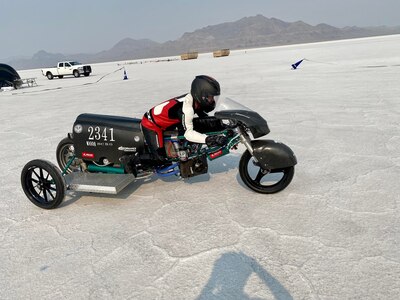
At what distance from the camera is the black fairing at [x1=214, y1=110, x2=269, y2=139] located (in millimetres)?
3646

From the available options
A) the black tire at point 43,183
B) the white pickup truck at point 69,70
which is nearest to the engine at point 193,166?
the black tire at point 43,183

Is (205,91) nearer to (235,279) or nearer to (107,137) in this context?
(107,137)

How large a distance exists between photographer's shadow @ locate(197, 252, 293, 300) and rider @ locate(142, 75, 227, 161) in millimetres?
1457

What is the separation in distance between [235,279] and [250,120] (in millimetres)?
1804

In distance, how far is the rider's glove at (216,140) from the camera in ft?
12.3

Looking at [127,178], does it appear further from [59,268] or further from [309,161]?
[309,161]

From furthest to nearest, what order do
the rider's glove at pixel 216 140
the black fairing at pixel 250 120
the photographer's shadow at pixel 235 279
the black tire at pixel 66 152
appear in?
the black tire at pixel 66 152 < the rider's glove at pixel 216 140 < the black fairing at pixel 250 120 < the photographer's shadow at pixel 235 279

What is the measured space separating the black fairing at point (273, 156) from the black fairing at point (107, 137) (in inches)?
61.9

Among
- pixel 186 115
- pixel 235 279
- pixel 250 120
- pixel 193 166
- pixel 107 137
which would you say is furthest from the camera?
pixel 107 137

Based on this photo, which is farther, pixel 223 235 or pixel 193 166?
pixel 193 166

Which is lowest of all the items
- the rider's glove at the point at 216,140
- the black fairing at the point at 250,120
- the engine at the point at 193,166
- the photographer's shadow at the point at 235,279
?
the photographer's shadow at the point at 235,279

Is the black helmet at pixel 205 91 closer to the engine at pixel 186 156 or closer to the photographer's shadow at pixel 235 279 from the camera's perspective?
the engine at pixel 186 156

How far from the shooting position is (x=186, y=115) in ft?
12.3

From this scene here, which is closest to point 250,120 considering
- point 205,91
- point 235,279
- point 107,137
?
point 205,91
